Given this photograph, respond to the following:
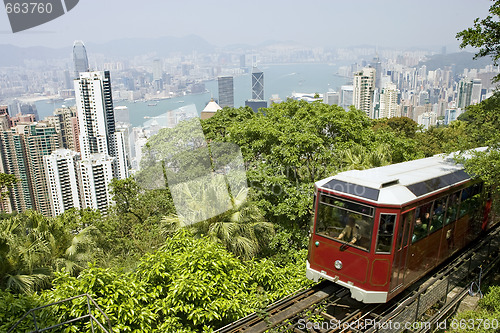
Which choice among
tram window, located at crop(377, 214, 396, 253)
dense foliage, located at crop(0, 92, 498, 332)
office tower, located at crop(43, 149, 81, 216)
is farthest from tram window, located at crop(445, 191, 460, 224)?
office tower, located at crop(43, 149, 81, 216)

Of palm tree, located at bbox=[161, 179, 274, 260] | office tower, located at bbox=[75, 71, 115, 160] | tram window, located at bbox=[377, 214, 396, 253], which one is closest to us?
tram window, located at bbox=[377, 214, 396, 253]

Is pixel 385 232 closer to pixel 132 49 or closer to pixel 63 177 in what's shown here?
pixel 132 49

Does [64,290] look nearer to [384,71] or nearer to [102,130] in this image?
[102,130]

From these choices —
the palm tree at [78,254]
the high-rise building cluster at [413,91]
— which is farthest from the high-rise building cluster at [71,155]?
the high-rise building cluster at [413,91]

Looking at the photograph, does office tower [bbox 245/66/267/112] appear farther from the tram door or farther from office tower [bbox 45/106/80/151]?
office tower [bbox 45/106/80/151]

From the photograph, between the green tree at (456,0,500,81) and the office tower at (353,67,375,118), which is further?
the office tower at (353,67,375,118)

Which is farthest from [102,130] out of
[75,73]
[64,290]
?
[64,290]

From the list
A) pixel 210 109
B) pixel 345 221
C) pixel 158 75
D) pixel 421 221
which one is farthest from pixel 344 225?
pixel 158 75
